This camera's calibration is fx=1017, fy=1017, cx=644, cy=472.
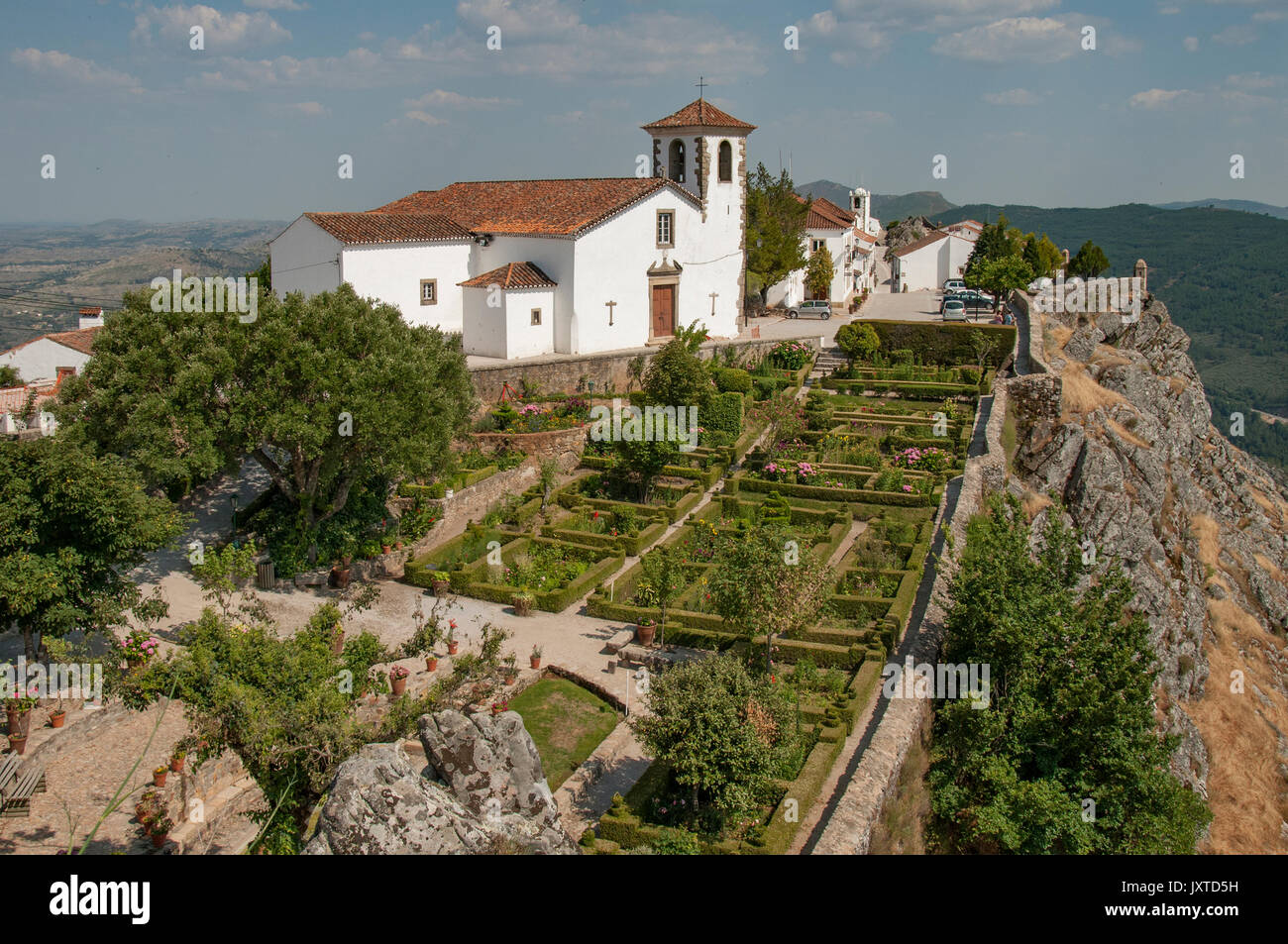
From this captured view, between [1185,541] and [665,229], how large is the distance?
2073 cm

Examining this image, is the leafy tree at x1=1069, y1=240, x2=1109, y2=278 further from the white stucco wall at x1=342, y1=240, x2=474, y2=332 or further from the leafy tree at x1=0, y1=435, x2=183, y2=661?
the leafy tree at x1=0, y1=435, x2=183, y2=661

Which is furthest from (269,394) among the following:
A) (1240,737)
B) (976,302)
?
(976,302)

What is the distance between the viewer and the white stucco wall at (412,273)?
3247 centimetres

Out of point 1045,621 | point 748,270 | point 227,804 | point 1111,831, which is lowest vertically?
point 1111,831

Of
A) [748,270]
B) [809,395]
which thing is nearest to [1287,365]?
[748,270]

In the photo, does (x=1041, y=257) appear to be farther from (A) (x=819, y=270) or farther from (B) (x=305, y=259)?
(B) (x=305, y=259)

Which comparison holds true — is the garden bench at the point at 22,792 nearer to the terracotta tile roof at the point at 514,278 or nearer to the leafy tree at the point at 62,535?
the leafy tree at the point at 62,535

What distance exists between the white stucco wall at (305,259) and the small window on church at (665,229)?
39.0 ft

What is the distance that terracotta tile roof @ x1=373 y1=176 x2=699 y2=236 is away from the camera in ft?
117
